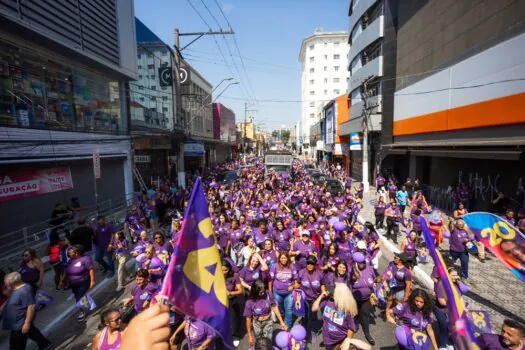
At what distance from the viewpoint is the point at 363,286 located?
16.3 ft

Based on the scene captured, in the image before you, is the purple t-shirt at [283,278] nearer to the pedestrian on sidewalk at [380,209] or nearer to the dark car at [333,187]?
the pedestrian on sidewalk at [380,209]

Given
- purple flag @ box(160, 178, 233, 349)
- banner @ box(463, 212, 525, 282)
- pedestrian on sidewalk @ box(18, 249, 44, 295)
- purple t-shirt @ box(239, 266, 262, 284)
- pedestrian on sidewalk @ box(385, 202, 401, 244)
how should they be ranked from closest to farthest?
purple flag @ box(160, 178, 233, 349), banner @ box(463, 212, 525, 282), purple t-shirt @ box(239, 266, 262, 284), pedestrian on sidewalk @ box(18, 249, 44, 295), pedestrian on sidewalk @ box(385, 202, 401, 244)

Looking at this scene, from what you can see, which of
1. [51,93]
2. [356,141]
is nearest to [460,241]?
[51,93]

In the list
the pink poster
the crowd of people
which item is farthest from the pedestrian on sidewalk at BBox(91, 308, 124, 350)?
the pink poster

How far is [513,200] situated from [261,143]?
98.5m

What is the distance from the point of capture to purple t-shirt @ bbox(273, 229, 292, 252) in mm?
7172

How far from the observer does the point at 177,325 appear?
4566 mm

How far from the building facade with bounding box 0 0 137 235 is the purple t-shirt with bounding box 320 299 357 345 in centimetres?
862

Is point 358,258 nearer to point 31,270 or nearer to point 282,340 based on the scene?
point 282,340

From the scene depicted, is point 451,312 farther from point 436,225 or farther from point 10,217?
point 10,217

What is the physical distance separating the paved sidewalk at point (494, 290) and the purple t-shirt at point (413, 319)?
2446 mm

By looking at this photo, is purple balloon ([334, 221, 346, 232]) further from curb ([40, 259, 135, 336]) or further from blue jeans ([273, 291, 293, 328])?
curb ([40, 259, 135, 336])

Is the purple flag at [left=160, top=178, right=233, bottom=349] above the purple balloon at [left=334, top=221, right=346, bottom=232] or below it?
above

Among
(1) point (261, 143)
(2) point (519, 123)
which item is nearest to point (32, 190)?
(2) point (519, 123)
